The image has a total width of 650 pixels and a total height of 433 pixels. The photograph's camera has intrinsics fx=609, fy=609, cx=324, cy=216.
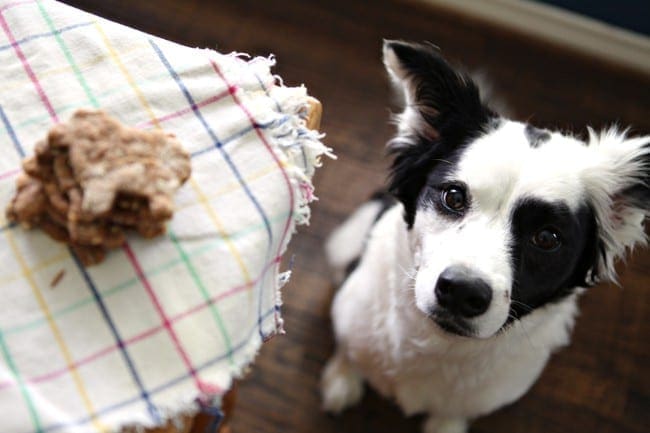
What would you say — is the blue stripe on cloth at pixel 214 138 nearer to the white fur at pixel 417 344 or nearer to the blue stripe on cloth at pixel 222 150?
the blue stripe on cloth at pixel 222 150

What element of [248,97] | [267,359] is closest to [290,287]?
[267,359]

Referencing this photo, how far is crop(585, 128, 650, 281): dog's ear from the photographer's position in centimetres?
100

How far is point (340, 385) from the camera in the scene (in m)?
1.51

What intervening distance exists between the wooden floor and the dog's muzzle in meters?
0.71

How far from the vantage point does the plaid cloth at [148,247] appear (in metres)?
0.64

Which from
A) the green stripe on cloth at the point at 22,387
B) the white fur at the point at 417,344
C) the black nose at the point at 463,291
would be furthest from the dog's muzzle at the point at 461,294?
the green stripe on cloth at the point at 22,387

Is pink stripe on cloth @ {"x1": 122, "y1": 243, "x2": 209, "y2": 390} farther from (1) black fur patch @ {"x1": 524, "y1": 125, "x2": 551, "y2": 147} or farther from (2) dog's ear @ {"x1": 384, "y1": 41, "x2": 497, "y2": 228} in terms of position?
(1) black fur patch @ {"x1": 524, "y1": 125, "x2": 551, "y2": 147}

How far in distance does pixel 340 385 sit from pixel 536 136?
2.62 ft

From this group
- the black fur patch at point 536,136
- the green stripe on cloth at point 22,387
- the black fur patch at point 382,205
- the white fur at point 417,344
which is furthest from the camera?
the black fur patch at point 382,205

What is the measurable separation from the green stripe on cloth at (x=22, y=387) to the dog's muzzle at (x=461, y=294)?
583mm

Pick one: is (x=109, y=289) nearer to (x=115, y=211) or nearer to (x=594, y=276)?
(x=115, y=211)

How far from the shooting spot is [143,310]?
0.66m

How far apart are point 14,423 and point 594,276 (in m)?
0.96

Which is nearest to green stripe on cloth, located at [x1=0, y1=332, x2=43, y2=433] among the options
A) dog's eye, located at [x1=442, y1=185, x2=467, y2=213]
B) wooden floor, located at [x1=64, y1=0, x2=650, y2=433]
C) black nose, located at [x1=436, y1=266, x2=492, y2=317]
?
black nose, located at [x1=436, y1=266, x2=492, y2=317]
